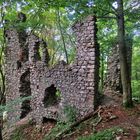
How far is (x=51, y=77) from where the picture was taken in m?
12.2

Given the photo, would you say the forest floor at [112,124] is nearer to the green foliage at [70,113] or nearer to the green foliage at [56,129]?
the green foliage at [56,129]

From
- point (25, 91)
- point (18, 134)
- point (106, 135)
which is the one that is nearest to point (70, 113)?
point (18, 134)

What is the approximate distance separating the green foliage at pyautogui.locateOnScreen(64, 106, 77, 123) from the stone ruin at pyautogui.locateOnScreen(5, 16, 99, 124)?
0.51ft

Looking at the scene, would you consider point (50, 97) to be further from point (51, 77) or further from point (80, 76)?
point (80, 76)

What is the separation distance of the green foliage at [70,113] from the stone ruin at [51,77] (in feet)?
0.51

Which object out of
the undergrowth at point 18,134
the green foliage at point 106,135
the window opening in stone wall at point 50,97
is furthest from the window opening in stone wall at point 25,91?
the green foliage at point 106,135

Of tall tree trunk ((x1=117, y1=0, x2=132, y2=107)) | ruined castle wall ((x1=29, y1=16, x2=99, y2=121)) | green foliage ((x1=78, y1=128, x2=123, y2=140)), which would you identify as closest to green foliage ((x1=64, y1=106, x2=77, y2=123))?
ruined castle wall ((x1=29, y1=16, x2=99, y2=121))

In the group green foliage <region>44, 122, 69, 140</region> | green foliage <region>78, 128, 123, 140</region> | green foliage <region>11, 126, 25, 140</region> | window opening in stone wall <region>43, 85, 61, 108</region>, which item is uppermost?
window opening in stone wall <region>43, 85, 61, 108</region>

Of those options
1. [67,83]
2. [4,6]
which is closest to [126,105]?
[67,83]

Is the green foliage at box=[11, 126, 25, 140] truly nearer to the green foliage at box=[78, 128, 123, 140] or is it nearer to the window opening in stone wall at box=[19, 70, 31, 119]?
the window opening in stone wall at box=[19, 70, 31, 119]

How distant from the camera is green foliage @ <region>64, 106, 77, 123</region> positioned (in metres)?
10.6

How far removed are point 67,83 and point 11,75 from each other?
5.32m

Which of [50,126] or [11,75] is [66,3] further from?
[11,75]

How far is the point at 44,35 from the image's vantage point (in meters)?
24.3
